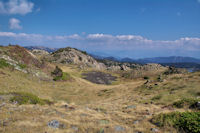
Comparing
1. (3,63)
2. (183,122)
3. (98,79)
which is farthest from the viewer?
(98,79)

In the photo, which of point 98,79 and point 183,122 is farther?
point 98,79

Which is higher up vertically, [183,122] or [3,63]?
[3,63]

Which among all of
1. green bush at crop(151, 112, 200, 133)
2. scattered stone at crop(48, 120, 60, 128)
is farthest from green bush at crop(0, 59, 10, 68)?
green bush at crop(151, 112, 200, 133)

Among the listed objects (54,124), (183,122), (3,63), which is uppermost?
(3,63)

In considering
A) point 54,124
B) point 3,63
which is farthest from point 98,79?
point 54,124

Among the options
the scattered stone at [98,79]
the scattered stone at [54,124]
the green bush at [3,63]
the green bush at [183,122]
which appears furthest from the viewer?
the scattered stone at [98,79]

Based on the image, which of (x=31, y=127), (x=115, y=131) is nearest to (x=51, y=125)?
(x=31, y=127)

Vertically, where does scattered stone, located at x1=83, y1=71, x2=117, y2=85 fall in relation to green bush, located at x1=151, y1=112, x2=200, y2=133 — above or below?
below

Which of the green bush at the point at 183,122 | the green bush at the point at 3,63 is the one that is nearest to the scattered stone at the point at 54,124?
the green bush at the point at 183,122

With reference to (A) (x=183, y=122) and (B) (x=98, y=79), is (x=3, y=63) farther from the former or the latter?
(B) (x=98, y=79)

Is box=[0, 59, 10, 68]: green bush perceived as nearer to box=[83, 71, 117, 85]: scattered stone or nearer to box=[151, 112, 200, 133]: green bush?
box=[83, 71, 117, 85]: scattered stone

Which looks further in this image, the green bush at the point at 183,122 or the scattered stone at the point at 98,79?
the scattered stone at the point at 98,79

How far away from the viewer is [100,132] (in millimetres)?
7301

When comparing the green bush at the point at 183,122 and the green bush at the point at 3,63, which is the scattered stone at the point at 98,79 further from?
the green bush at the point at 183,122
